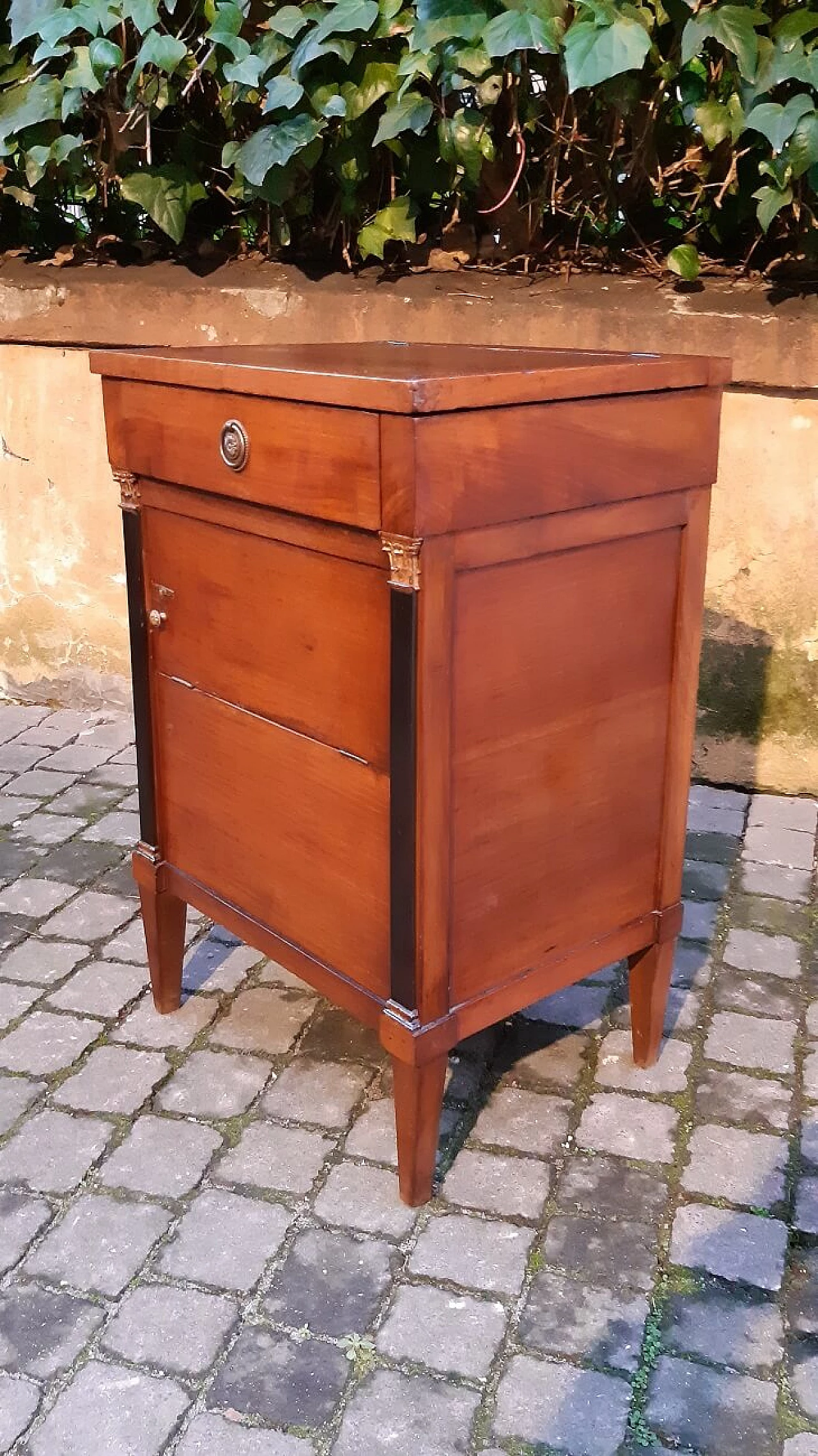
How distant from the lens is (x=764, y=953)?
2.80 meters

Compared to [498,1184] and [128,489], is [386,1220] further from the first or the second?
[128,489]

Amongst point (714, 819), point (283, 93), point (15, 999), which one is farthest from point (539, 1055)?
point (283, 93)

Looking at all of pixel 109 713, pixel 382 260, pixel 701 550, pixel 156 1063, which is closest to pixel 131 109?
pixel 382 260

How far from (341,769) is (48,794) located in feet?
6.43

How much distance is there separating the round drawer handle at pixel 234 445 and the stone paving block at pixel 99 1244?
1.19 meters

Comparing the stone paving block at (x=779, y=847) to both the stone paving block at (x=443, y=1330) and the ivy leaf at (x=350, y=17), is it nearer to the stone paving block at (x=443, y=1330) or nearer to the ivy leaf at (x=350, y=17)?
the stone paving block at (x=443, y=1330)

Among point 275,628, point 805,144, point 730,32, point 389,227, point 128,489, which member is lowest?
point 275,628

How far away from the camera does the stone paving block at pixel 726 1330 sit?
1.73 meters

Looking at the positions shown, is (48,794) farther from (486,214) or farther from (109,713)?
(486,214)

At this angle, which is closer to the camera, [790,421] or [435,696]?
[435,696]

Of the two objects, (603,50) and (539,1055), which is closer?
(539,1055)

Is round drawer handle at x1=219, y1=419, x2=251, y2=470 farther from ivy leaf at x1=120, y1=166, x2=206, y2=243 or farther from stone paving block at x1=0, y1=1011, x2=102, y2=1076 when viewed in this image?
ivy leaf at x1=120, y1=166, x2=206, y2=243

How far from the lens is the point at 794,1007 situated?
8.49ft

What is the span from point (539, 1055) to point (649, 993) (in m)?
0.26
